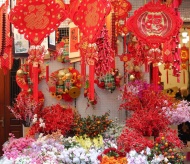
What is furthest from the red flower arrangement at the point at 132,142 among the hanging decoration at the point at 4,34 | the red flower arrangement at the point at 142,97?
the hanging decoration at the point at 4,34

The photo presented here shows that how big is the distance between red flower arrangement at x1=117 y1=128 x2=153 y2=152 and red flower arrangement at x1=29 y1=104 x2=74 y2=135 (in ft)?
3.96

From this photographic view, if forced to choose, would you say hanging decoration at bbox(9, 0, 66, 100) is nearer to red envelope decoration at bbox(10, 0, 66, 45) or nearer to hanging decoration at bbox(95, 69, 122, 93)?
red envelope decoration at bbox(10, 0, 66, 45)

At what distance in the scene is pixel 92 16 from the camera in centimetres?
390

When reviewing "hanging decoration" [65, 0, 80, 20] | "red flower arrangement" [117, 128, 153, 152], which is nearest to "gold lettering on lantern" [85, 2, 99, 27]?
"hanging decoration" [65, 0, 80, 20]

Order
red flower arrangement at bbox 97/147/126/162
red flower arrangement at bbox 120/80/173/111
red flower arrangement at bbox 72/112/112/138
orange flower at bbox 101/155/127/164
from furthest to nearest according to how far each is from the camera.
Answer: red flower arrangement at bbox 72/112/112/138 < red flower arrangement at bbox 120/80/173/111 < red flower arrangement at bbox 97/147/126/162 < orange flower at bbox 101/155/127/164

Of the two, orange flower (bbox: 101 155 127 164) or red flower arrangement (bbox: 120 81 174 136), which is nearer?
orange flower (bbox: 101 155 127 164)

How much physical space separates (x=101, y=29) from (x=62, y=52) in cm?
218

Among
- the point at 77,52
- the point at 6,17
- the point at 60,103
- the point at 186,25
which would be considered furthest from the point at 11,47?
the point at 186,25

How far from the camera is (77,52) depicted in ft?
17.7

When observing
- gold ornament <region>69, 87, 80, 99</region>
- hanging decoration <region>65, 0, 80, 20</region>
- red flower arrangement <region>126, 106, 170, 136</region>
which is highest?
hanging decoration <region>65, 0, 80, 20</region>

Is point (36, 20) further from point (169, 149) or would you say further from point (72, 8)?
point (169, 149)

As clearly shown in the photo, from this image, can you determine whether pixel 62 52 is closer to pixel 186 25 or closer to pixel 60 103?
pixel 60 103

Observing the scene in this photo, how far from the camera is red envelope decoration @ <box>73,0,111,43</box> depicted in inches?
148

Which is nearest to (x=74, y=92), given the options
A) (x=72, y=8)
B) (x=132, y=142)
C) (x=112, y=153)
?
(x=72, y=8)
